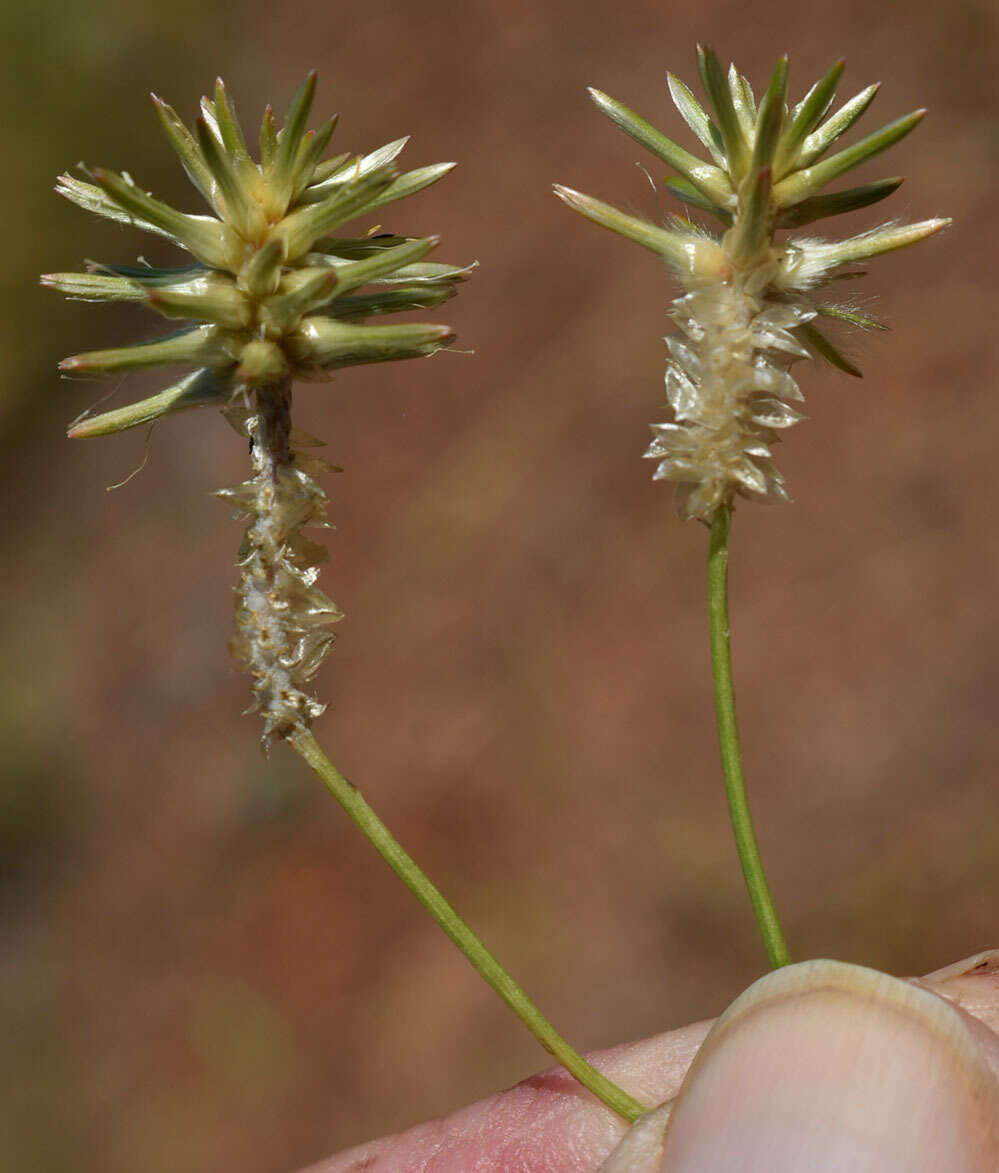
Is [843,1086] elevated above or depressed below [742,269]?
below

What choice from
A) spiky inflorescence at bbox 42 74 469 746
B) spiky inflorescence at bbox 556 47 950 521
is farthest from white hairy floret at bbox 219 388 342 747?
spiky inflorescence at bbox 556 47 950 521

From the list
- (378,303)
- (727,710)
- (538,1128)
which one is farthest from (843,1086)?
(378,303)

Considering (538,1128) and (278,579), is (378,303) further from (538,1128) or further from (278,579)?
(538,1128)

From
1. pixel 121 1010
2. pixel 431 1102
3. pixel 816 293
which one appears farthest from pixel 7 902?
pixel 816 293

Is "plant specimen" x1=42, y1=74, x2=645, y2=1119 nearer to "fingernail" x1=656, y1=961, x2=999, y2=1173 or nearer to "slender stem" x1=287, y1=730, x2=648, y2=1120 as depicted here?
"slender stem" x1=287, y1=730, x2=648, y2=1120

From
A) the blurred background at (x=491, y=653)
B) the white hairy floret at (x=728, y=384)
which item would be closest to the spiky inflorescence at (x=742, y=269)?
the white hairy floret at (x=728, y=384)

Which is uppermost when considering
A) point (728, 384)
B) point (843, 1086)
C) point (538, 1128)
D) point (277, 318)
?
point (277, 318)

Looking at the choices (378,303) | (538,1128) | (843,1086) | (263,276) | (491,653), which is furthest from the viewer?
(491,653)
